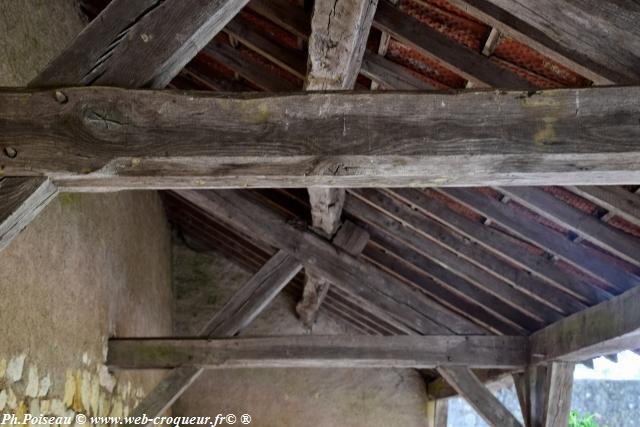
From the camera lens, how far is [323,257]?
173 inches

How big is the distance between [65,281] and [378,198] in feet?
6.01

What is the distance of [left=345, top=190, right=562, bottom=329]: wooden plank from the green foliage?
689cm

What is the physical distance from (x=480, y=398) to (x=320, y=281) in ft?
5.27

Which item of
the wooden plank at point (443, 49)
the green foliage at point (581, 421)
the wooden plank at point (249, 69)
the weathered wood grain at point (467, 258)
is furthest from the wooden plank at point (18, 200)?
the green foliage at point (581, 421)

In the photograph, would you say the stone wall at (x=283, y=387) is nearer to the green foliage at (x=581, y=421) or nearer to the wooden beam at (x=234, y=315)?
the wooden beam at (x=234, y=315)

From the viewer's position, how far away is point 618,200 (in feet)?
8.57

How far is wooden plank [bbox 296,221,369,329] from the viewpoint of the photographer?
432 cm

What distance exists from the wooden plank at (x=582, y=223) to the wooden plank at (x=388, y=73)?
0.71 meters

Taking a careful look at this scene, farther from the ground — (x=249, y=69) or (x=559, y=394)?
(x=249, y=69)

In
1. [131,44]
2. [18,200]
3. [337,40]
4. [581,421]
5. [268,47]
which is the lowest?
[18,200]

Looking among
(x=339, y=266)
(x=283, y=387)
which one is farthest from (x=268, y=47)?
(x=283, y=387)

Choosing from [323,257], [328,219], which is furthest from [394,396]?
[328,219]

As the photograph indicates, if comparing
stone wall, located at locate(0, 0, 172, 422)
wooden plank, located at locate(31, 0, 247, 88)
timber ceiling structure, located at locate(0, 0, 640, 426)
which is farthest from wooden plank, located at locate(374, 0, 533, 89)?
stone wall, located at locate(0, 0, 172, 422)

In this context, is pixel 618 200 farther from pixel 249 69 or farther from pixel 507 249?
pixel 249 69
